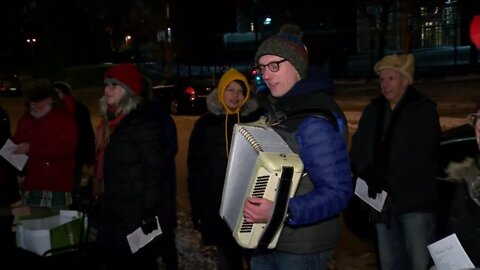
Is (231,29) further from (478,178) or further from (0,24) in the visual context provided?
(478,178)

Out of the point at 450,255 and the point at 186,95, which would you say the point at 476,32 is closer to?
the point at 450,255

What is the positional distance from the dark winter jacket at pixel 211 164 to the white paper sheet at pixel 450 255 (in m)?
2.09

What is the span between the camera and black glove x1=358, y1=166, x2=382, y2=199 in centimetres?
453

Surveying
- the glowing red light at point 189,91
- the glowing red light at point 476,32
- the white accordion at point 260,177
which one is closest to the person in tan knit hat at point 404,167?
the glowing red light at point 476,32

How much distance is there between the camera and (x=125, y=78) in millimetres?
4512

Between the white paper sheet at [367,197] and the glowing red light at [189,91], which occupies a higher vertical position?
the white paper sheet at [367,197]

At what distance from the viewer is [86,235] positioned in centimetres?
522

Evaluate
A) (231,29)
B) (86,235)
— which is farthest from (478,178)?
(231,29)

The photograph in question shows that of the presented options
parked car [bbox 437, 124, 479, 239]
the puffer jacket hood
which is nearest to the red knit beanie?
the puffer jacket hood

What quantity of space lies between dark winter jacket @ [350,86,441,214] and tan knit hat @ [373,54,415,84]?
0.41 feet

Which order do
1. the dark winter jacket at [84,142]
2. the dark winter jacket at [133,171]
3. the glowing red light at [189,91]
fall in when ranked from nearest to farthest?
the dark winter jacket at [133,171] < the dark winter jacket at [84,142] < the glowing red light at [189,91]

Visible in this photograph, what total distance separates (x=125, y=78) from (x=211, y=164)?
909 mm

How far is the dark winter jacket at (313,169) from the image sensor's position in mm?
2992

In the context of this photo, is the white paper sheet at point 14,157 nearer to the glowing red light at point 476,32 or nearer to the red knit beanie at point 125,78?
the red knit beanie at point 125,78
